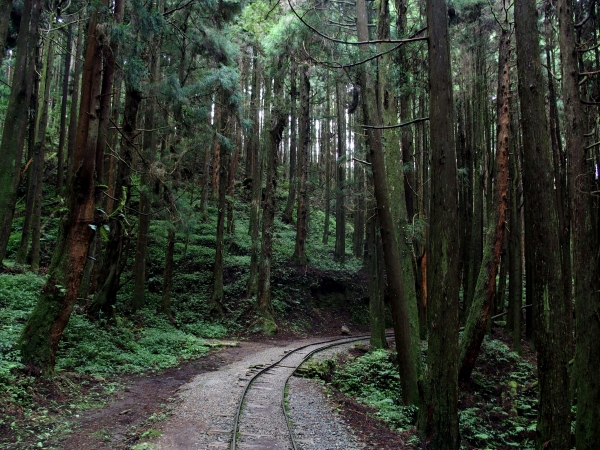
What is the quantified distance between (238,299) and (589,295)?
14.9m

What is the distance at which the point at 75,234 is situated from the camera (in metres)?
8.19

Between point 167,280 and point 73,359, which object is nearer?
point 73,359

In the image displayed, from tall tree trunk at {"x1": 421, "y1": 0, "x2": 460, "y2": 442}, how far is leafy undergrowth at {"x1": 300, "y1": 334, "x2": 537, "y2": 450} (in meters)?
0.87

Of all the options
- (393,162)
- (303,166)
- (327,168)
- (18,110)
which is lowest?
(393,162)

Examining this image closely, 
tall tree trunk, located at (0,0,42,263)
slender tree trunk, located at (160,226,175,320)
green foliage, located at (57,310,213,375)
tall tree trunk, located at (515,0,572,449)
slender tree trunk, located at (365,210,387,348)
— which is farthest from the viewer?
slender tree trunk, located at (160,226,175,320)

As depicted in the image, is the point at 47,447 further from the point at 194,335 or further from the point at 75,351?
the point at 194,335

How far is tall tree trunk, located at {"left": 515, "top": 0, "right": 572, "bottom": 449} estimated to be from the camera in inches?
215

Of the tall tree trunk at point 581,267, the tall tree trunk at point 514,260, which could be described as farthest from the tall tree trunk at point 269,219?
the tall tree trunk at point 581,267

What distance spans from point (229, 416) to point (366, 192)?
30.1 ft

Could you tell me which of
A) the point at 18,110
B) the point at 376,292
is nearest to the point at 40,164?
the point at 18,110

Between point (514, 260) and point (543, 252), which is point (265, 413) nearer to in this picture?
point (543, 252)

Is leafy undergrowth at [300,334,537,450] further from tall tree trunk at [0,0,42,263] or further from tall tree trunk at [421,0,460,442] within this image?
tall tree trunk at [0,0,42,263]

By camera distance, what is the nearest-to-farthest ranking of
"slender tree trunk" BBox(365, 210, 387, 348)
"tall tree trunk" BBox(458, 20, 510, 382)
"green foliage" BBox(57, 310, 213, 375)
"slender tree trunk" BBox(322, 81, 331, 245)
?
1. "green foliage" BBox(57, 310, 213, 375)
2. "tall tree trunk" BBox(458, 20, 510, 382)
3. "slender tree trunk" BBox(365, 210, 387, 348)
4. "slender tree trunk" BBox(322, 81, 331, 245)

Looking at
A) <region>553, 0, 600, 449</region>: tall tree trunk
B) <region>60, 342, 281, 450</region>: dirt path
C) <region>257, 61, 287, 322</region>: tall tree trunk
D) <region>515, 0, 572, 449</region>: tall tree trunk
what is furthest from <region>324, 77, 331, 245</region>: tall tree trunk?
<region>515, 0, 572, 449</region>: tall tree trunk
